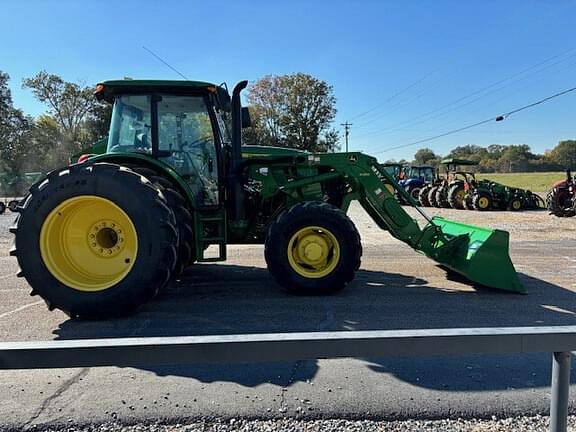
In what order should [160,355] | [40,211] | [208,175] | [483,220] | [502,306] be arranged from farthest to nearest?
[483,220], [208,175], [502,306], [40,211], [160,355]

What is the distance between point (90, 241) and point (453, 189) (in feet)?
60.8

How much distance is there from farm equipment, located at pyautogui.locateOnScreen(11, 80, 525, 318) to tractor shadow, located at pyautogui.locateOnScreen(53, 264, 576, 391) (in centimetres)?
27

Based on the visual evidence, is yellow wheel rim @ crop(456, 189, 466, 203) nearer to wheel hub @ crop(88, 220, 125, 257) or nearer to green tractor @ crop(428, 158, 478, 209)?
green tractor @ crop(428, 158, 478, 209)

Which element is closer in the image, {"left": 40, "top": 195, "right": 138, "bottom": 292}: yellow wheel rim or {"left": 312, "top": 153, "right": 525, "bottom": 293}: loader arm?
{"left": 40, "top": 195, "right": 138, "bottom": 292}: yellow wheel rim

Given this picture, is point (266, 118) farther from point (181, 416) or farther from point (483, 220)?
point (181, 416)

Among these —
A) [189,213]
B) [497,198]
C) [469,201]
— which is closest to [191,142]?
[189,213]

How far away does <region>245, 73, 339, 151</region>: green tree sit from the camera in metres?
46.3

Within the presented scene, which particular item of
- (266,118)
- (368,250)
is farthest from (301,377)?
(266,118)

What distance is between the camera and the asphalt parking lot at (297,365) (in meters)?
2.78

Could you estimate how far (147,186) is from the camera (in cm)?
437

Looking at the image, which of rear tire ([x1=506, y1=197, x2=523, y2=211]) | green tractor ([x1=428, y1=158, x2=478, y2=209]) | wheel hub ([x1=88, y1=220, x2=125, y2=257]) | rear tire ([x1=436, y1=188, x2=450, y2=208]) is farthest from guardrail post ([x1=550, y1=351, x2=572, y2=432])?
rear tire ([x1=436, y1=188, x2=450, y2=208])

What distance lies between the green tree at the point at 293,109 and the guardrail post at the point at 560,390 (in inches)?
1761

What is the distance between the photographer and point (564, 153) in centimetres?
8919

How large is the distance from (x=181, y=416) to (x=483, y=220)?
Answer: 1447 cm
